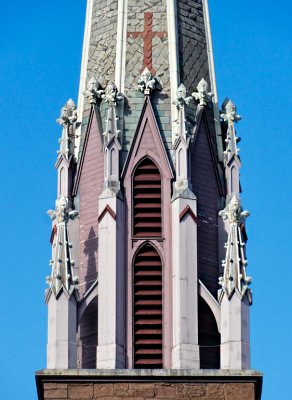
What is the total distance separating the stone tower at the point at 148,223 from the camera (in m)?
52.2

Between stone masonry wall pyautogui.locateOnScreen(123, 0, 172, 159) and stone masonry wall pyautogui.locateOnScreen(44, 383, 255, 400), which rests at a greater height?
stone masonry wall pyautogui.locateOnScreen(123, 0, 172, 159)

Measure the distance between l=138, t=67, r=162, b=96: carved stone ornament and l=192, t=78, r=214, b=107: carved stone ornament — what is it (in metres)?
0.97

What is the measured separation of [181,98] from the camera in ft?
182

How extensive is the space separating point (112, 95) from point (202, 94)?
7.01 ft

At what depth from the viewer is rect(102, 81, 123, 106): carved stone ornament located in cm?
5562

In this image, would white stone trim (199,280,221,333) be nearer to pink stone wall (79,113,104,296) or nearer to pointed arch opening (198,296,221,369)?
pointed arch opening (198,296,221,369)

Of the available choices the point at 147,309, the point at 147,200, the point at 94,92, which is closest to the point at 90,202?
the point at 147,200

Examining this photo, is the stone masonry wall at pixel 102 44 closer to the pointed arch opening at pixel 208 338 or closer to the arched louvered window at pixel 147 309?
the arched louvered window at pixel 147 309

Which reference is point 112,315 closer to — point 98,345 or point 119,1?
point 98,345

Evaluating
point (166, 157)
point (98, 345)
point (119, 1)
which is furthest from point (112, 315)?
point (119, 1)

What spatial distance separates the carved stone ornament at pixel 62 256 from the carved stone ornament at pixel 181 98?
11.3 feet

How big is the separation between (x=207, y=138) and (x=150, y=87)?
178 centimetres

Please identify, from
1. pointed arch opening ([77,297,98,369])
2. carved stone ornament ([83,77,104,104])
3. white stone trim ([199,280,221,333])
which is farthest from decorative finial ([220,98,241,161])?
pointed arch opening ([77,297,98,369])

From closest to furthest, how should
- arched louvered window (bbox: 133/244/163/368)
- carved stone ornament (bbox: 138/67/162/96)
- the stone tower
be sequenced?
1. the stone tower
2. arched louvered window (bbox: 133/244/163/368)
3. carved stone ornament (bbox: 138/67/162/96)
